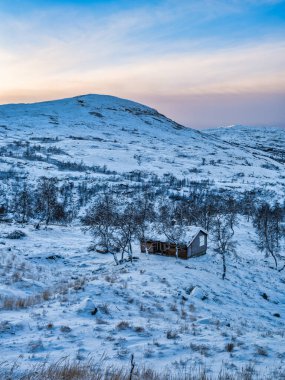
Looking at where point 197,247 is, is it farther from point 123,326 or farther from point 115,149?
point 115,149

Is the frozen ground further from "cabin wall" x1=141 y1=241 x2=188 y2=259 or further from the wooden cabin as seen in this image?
"cabin wall" x1=141 y1=241 x2=188 y2=259

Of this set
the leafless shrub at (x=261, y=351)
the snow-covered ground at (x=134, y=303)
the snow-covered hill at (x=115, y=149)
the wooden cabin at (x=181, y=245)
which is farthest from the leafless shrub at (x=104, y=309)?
the snow-covered hill at (x=115, y=149)

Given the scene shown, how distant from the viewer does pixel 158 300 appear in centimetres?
1867

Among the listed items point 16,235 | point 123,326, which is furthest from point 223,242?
point 123,326

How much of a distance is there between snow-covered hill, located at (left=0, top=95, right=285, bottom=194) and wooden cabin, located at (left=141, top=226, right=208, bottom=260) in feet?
163

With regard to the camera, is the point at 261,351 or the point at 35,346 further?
the point at 261,351

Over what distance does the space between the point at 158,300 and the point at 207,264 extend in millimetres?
16164

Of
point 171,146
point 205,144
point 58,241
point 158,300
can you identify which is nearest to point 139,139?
point 171,146

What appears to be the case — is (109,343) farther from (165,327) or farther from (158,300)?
(158,300)

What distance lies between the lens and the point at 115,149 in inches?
5025

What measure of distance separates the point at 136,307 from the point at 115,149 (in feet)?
374

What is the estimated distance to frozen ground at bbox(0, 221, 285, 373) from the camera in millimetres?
8709

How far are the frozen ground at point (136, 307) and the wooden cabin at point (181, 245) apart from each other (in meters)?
1.36

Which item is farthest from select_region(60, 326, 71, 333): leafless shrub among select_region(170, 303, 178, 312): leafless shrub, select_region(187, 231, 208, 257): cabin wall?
select_region(187, 231, 208, 257): cabin wall
